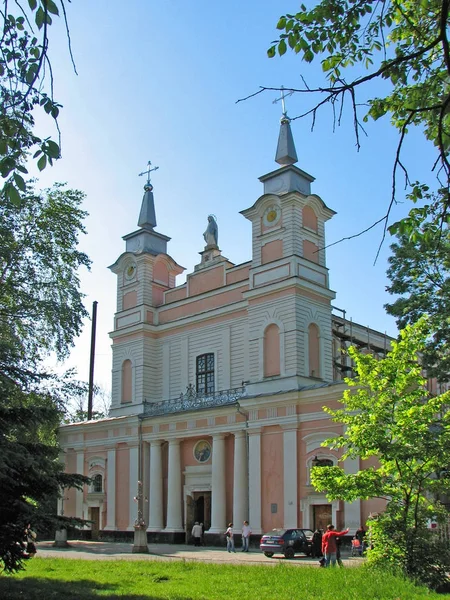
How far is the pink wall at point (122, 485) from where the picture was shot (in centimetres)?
3456

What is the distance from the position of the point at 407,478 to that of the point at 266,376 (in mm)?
15793

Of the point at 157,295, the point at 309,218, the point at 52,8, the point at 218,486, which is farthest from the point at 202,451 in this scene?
the point at 52,8

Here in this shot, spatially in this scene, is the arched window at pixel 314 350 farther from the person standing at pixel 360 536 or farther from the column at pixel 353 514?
the person standing at pixel 360 536

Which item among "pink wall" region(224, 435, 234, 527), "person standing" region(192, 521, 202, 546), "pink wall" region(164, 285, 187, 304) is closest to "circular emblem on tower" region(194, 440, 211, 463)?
"pink wall" region(224, 435, 234, 527)

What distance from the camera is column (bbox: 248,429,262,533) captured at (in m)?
28.4

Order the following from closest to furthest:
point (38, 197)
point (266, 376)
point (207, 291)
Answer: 1. point (38, 197)
2. point (266, 376)
3. point (207, 291)

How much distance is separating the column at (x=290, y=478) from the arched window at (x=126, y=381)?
11733mm

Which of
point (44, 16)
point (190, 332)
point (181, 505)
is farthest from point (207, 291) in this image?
point (44, 16)

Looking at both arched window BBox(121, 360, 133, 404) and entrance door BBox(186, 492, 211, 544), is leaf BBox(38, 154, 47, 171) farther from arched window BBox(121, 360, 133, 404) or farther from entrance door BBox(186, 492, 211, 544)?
arched window BBox(121, 360, 133, 404)

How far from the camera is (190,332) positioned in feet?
118

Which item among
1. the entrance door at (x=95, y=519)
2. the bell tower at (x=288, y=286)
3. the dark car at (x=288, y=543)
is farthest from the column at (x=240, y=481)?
the entrance door at (x=95, y=519)

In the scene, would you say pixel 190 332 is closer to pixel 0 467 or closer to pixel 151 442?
pixel 151 442

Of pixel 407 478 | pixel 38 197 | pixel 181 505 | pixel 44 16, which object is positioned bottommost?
pixel 181 505

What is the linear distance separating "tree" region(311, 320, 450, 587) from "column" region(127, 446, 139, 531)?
20.5 m
